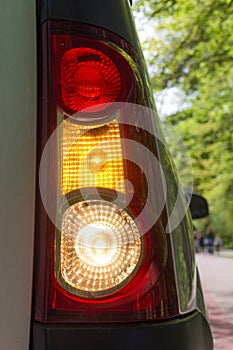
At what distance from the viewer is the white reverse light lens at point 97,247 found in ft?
3.22

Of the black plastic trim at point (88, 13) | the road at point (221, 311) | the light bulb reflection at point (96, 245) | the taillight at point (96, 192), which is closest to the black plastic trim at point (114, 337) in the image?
the taillight at point (96, 192)

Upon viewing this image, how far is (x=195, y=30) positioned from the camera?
1036 cm

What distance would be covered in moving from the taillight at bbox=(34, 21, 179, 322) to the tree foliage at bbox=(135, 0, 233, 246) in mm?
8039

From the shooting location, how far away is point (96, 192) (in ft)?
3.33

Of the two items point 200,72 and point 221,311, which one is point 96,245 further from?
point 200,72

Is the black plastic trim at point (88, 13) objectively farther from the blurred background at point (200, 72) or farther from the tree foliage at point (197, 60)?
the tree foliage at point (197, 60)

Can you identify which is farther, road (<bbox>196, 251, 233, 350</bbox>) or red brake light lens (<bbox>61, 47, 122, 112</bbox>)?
road (<bbox>196, 251, 233, 350</bbox>)

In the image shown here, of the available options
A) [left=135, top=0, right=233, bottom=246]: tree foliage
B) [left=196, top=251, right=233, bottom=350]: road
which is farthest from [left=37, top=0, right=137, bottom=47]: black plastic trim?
[left=135, top=0, right=233, bottom=246]: tree foliage

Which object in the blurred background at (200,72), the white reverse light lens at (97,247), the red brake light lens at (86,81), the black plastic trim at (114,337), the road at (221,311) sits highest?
the blurred background at (200,72)

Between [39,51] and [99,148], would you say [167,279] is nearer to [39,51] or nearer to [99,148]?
[99,148]

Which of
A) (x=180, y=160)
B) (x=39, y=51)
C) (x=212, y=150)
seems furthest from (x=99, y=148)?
(x=212, y=150)

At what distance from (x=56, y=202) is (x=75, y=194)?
0.04m

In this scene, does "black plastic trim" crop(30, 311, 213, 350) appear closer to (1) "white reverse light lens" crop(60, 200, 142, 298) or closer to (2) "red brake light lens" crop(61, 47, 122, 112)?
Result: (1) "white reverse light lens" crop(60, 200, 142, 298)

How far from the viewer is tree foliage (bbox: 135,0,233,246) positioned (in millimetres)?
9578
